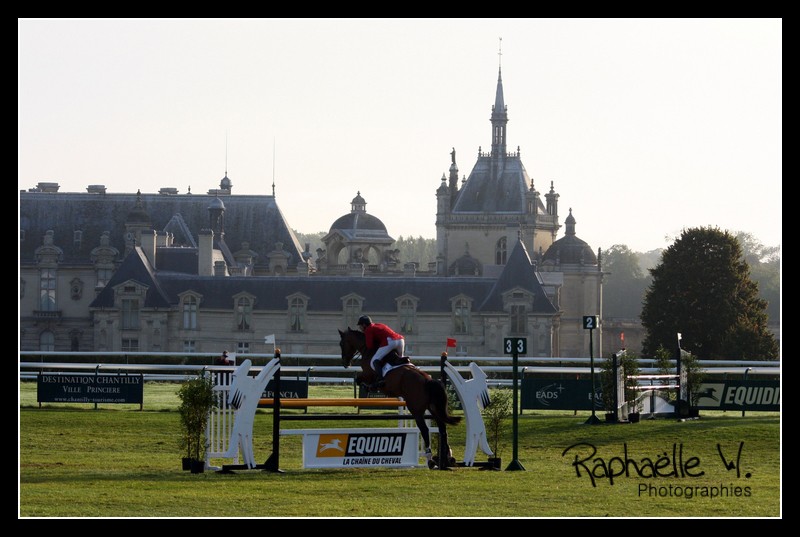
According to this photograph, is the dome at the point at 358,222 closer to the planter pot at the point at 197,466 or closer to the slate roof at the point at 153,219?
the slate roof at the point at 153,219

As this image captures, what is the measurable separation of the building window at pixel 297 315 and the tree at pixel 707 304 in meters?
23.0

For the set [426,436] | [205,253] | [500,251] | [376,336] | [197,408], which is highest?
[500,251]

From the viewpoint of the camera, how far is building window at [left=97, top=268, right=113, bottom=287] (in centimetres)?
10312

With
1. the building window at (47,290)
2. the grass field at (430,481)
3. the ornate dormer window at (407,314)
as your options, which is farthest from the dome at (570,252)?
the grass field at (430,481)

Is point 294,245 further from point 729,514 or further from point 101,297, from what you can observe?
point 729,514

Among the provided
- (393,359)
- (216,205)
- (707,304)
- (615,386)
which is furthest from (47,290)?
(393,359)

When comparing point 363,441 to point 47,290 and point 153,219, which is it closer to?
point 47,290

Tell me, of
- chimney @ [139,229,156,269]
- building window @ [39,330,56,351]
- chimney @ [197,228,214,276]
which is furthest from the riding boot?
building window @ [39,330,56,351]

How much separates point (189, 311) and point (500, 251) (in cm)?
3601

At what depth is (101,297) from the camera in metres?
90.6

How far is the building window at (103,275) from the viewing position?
103 metres

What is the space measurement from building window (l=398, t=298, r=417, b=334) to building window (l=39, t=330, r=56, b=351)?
84.1 feet

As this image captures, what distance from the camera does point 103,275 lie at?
10350 centimetres

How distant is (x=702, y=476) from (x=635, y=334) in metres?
90.5
